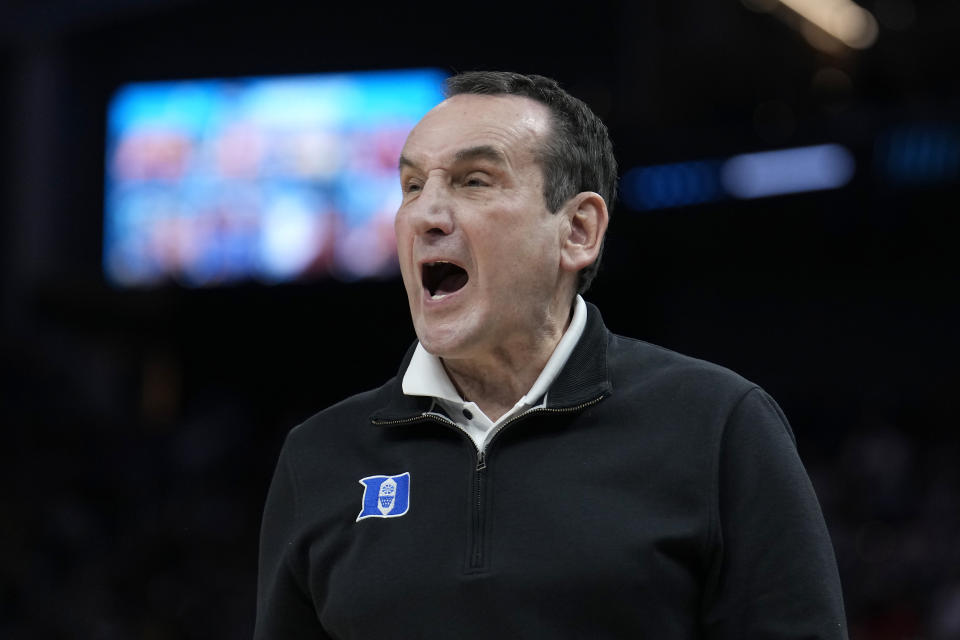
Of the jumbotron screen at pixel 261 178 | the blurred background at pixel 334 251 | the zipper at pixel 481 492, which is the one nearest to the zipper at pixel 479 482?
the zipper at pixel 481 492

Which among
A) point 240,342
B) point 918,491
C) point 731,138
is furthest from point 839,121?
point 240,342

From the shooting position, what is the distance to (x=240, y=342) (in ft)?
44.2

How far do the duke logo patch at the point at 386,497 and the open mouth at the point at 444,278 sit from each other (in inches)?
9.4

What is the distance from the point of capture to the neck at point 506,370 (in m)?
1.74

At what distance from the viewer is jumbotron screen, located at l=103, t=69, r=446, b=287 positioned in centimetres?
1184

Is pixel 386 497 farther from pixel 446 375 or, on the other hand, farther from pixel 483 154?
pixel 483 154

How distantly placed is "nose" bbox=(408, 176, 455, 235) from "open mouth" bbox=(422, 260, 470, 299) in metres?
0.07

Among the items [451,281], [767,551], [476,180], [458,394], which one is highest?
[476,180]

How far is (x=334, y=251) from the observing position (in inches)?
463

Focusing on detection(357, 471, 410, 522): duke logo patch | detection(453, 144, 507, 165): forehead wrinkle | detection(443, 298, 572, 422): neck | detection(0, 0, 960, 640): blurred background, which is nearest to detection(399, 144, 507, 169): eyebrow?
detection(453, 144, 507, 165): forehead wrinkle

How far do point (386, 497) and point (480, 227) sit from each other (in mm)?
340

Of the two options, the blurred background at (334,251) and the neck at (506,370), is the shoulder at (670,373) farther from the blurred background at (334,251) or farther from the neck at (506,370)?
the blurred background at (334,251)

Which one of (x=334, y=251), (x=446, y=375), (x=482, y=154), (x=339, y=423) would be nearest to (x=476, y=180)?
(x=482, y=154)

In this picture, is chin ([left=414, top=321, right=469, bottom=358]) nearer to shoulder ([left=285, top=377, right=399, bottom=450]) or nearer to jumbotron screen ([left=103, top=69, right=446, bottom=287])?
shoulder ([left=285, top=377, right=399, bottom=450])
